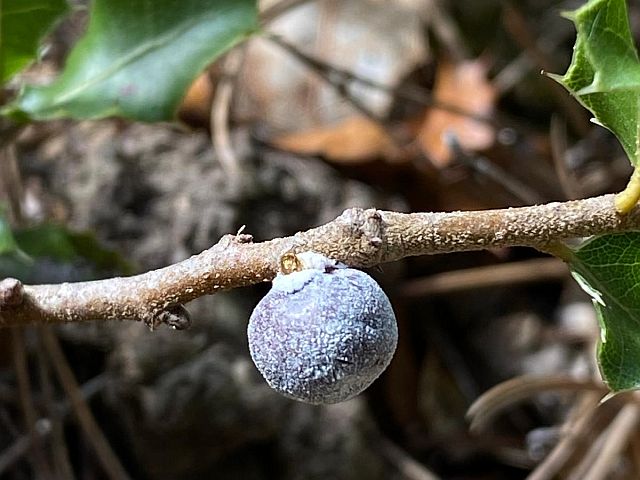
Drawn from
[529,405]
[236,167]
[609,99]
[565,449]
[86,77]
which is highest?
[609,99]

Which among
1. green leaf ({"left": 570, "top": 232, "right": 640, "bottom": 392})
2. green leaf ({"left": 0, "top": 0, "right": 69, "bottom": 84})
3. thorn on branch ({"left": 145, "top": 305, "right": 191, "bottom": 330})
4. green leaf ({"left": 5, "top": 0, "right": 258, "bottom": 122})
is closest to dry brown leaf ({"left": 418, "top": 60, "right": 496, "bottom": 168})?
green leaf ({"left": 5, "top": 0, "right": 258, "bottom": 122})

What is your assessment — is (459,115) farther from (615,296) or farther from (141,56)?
(615,296)

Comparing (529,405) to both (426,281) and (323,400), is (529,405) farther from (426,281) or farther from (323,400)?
(323,400)

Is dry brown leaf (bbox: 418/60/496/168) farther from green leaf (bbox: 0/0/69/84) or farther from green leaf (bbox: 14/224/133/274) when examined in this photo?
green leaf (bbox: 0/0/69/84)

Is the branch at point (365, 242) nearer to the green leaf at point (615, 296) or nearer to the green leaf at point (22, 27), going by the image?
the green leaf at point (615, 296)

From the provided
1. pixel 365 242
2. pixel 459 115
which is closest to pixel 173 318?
pixel 365 242

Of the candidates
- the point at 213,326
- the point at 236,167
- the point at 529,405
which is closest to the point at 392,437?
the point at 529,405

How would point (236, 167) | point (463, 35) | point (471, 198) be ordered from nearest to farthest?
1. point (236, 167)
2. point (471, 198)
3. point (463, 35)

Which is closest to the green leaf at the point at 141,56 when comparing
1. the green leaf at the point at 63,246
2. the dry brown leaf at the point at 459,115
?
the green leaf at the point at 63,246
